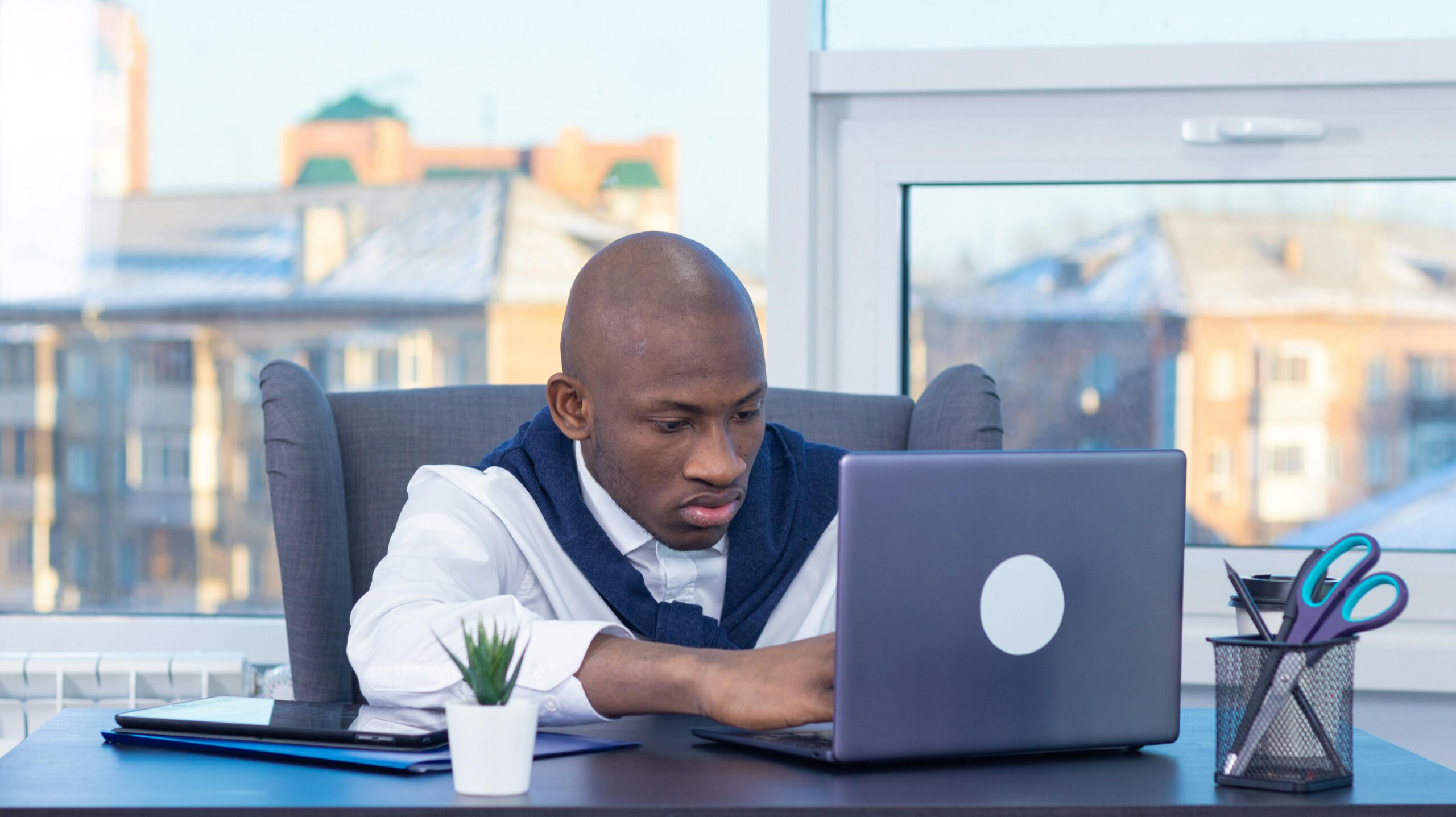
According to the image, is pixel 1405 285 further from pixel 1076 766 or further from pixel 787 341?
pixel 1076 766

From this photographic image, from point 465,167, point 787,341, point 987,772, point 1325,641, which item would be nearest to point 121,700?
point 465,167

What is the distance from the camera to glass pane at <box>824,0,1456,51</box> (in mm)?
1972

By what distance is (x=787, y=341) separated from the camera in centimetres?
206

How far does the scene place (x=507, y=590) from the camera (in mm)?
1354

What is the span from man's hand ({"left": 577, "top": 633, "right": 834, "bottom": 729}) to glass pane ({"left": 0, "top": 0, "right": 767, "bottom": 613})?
1.20m

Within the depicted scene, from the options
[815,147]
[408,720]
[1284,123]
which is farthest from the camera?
[815,147]

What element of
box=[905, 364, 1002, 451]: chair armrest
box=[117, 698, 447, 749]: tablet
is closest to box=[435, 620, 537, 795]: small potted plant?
box=[117, 698, 447, 749]: tablet

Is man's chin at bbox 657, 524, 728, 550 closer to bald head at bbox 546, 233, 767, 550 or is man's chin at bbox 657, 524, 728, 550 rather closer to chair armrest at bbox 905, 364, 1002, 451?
bald head at bbox 546, 233, 767, 550

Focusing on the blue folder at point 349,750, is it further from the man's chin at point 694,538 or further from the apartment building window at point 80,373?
the apartment building window at point 80,373

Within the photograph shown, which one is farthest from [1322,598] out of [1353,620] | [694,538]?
[694,538]

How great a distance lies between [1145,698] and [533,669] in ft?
1.34

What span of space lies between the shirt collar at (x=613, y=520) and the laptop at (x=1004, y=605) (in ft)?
1.56

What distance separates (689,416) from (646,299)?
0.11 meters

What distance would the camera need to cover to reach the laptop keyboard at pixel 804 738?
86 centimetres
